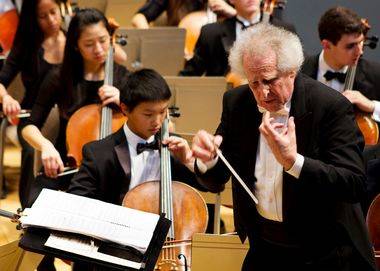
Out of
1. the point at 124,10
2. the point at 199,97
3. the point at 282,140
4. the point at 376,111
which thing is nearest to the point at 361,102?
the point at 376,111

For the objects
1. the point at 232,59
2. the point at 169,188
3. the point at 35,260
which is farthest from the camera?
the point at 169,188

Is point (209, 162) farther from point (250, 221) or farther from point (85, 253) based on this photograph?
point (85, 253)

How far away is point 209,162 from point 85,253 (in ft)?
1.21

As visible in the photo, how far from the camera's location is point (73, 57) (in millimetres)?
3006

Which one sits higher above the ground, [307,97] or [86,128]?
[307,97]

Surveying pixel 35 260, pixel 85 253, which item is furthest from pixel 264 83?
pixel 35 260

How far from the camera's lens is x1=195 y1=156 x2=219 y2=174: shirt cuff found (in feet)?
6.02

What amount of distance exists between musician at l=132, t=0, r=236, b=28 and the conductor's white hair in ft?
6.78

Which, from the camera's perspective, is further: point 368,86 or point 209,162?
point 368,86

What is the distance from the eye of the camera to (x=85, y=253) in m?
1.70

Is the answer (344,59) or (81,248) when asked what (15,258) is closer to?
(81,248)

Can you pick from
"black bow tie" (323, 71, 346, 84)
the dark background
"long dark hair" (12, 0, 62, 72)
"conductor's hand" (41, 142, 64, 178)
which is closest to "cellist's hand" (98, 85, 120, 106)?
"conductor's hand" (41, 142, 64, 178)

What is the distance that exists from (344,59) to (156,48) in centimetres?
98

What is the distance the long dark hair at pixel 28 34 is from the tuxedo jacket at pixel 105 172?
3.60 ft
